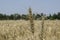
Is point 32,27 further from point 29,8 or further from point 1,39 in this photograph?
point 1,39

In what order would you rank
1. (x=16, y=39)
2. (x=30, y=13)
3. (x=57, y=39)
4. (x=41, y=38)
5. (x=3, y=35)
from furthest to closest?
(x=3, y=35), (x=16, y=39), (x=57, y=39), (x=30, y=13), (x=41, y=38)

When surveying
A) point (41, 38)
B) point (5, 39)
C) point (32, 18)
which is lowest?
point (5, 39)

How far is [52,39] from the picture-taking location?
3.19 meters

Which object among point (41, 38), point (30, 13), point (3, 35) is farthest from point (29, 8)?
point (3, 35)

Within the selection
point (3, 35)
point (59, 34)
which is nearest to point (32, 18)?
point (59, 34)

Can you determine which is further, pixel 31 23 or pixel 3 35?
pixel 3 35

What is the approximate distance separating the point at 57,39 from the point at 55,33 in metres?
0.65

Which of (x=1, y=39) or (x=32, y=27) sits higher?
(x=32, y=27)

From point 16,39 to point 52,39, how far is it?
629 millimetres

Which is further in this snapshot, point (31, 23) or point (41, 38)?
point (31, 23)

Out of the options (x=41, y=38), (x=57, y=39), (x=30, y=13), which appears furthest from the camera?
(x=57, y=39)

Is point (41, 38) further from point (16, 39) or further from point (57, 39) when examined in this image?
point (16, 39)

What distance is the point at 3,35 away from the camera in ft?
13.8

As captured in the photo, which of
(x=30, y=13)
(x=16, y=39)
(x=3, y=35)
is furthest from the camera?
(x=3, y=35)
